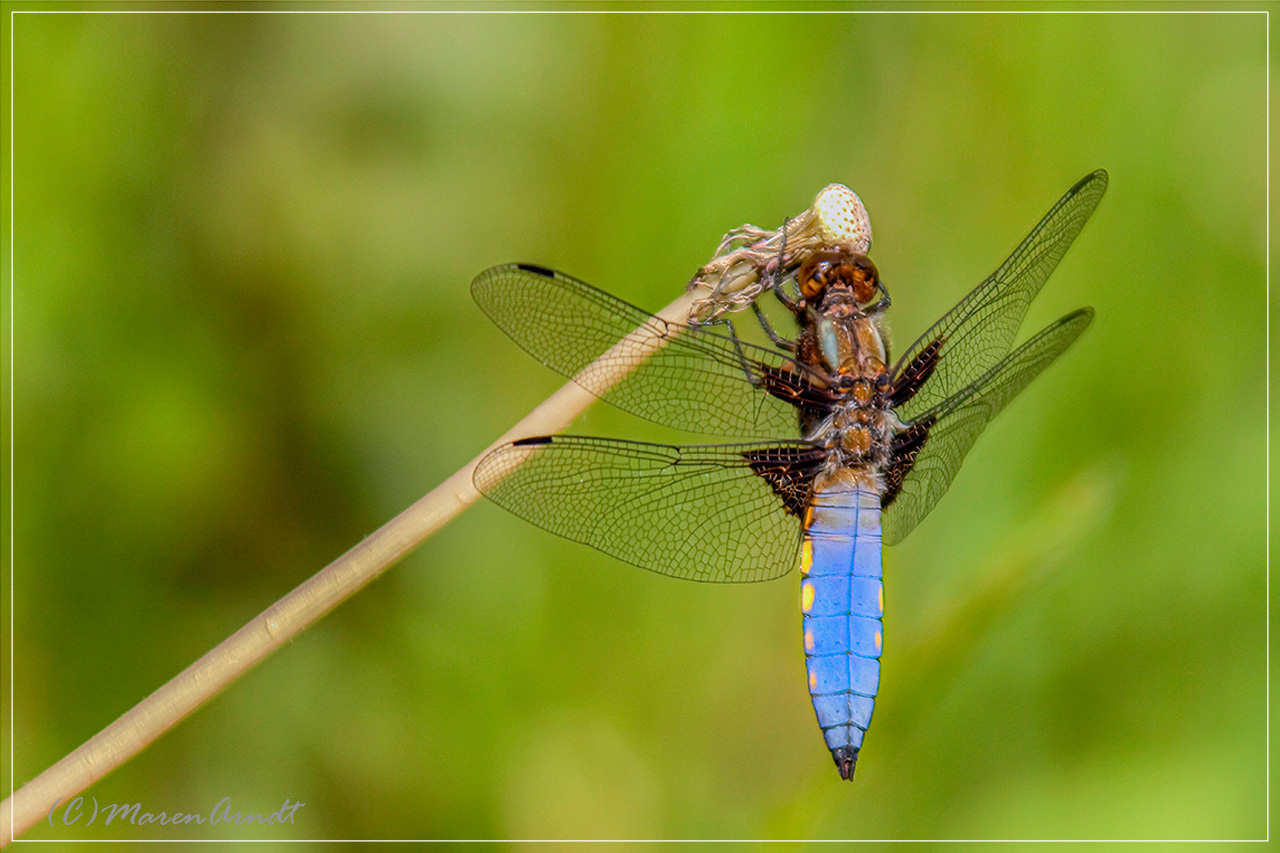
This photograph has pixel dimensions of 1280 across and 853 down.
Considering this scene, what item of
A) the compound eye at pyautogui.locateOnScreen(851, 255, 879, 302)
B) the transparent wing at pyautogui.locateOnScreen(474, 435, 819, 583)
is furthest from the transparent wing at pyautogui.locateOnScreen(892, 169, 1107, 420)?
the transparent wing at pyautogui.locateOnScreen(474, 435, 819, 583)

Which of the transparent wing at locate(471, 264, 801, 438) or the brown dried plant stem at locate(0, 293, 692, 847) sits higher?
the transparent wing at locate(471, 264, 801, 438)

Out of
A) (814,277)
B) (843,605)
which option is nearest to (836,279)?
(814,277)

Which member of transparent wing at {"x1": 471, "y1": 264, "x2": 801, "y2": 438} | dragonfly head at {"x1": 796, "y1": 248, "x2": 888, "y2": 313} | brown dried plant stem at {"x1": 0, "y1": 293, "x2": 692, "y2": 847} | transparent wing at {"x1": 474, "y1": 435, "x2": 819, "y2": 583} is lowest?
brown dried plant stem at {"x1": 0, "y1": 293, "x2": 692, "y2": 847}

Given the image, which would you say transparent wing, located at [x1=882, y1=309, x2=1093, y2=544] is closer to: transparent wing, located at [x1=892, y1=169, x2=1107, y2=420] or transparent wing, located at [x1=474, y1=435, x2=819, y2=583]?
transparent wing, located at [x1=892, y1=169, x2=1107, y2=420]

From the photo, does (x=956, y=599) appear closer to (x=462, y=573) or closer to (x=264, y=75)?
(x=462, y=573)

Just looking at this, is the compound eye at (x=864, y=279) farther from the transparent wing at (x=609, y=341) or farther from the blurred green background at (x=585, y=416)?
the blurred green background at (x=585, y=416)

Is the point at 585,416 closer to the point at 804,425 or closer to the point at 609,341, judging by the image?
the point at 609,341

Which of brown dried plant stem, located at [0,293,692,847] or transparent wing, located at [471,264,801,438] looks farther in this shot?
transparent wing, located at [471,264,801,438]
